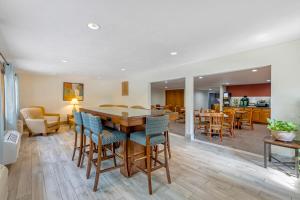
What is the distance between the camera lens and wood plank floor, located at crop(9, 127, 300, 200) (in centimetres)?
187

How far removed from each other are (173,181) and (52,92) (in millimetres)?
6650

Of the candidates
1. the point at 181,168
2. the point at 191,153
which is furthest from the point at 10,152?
the point at 191,153

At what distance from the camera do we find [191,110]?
4355 mm

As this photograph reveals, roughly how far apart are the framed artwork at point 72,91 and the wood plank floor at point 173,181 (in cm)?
420

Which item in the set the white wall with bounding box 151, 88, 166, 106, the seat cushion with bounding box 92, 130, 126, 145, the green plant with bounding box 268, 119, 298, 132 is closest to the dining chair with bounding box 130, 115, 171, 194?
the seat cushion with bounding box 92, 130, 126, 145

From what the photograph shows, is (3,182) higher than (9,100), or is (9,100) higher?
(9,100)

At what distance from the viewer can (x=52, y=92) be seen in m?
6.51

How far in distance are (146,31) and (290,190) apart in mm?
3046

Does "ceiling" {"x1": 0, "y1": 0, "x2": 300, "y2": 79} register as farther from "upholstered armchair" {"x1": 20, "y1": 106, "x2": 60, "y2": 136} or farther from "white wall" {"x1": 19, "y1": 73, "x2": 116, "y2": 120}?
"white wall" {"x1": 19, "y1": 73, "x2": 116, "y2": 120}

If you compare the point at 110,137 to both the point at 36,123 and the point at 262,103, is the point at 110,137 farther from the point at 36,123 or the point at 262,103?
the point at 262,103

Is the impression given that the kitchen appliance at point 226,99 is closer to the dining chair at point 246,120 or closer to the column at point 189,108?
the dining chair at point 246,120

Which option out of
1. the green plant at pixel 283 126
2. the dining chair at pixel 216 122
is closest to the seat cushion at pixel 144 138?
the green plant at pixel 283 126

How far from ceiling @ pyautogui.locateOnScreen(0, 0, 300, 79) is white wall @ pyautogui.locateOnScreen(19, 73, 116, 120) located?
11.1ft

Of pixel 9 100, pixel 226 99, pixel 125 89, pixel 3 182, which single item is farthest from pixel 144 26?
pixel 226 99
